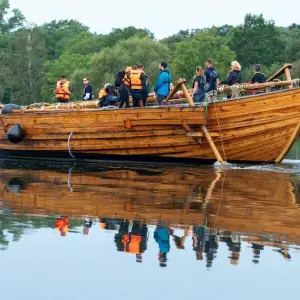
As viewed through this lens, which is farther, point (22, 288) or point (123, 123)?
point (123, 123)

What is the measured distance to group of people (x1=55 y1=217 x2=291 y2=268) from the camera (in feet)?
32.1

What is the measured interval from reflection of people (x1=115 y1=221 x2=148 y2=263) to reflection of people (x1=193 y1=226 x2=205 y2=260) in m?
0.57

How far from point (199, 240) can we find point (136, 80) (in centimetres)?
1054

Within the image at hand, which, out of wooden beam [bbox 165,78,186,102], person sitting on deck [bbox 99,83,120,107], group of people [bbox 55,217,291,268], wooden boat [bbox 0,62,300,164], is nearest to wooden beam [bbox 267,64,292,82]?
wooden boat [bbox 0,62,300,164]

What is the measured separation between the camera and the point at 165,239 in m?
10.6

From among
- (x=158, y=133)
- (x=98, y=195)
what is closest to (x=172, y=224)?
(x=98, y=195)

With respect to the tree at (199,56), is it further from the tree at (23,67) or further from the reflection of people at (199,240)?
the reflection of people at (199,240)

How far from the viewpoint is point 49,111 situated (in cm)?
2183

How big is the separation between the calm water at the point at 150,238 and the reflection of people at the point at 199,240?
0.01 meters

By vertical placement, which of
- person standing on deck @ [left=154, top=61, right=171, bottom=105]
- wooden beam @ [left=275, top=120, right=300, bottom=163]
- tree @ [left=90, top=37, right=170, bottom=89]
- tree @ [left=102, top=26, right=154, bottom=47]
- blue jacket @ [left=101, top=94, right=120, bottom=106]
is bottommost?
wooden beam @ [left=275, top=120, right=300, bottom=163]

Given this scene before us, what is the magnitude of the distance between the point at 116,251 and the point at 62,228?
1511mm

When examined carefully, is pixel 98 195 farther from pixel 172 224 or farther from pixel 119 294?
pixel 119 294

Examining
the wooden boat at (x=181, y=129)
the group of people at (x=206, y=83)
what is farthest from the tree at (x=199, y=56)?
the group of people at (x=206, y=83)

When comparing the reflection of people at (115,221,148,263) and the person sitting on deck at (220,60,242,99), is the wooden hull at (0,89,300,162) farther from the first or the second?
the reflection of people at (115,221,148,263)
